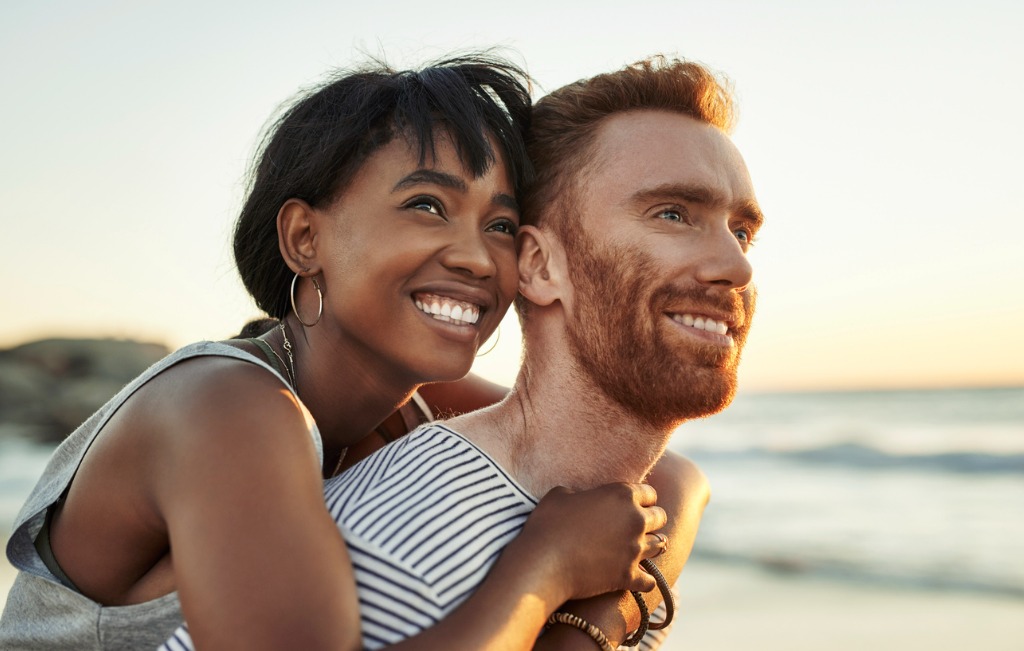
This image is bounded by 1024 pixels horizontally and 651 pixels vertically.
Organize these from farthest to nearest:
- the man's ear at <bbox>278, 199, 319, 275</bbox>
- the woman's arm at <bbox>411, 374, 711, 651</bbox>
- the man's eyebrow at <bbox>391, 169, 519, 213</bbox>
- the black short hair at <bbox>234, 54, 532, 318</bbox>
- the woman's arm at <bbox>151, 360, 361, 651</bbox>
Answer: the man's ear at <bbox>278, 199, 319, 275</bbox>, the black short hair at <bbox>234, 54, 532, 318</bbox>, the man's eyebrow at <bbox>391, 169, 519, 213</bbox>, the woman's arm at <bbox>411, 374, 711, 651</bbox>, the woman's arm at <bbox>151, 360, 361, 651</bbox>

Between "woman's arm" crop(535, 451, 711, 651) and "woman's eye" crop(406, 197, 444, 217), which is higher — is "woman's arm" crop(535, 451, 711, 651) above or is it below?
below

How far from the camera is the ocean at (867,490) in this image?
34.2ft

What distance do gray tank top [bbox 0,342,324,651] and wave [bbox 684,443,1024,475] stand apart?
16172 millimetres

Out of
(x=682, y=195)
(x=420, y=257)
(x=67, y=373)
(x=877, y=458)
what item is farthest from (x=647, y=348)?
(x=67, y=373)

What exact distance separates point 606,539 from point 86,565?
134 centimetres

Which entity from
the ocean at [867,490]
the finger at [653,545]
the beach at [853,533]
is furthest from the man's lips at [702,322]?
the ocean at [867,490]

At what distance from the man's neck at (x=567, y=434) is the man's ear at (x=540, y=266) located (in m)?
0.23

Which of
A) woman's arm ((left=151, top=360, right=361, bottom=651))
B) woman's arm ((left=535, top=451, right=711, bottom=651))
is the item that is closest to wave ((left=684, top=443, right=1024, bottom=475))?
woman's arm ((left=535, top=451, right=711, bottom=651))

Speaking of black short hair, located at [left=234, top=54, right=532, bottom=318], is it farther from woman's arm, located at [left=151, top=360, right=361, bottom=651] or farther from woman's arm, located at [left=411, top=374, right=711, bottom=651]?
woman's arm, located at [left=411, top=374, right=711, bottom=651]

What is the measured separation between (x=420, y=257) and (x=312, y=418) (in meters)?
0.56

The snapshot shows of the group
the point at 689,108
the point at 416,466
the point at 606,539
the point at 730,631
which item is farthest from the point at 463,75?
the point at 730,631

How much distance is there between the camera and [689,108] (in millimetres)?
3004

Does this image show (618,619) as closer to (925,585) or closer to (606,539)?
(606,539)

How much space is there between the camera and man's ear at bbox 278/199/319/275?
3.06m
